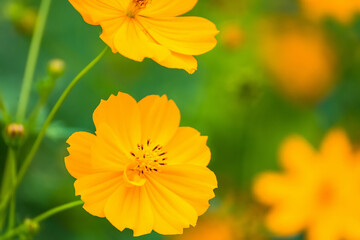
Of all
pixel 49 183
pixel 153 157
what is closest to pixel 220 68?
pixel 49 183

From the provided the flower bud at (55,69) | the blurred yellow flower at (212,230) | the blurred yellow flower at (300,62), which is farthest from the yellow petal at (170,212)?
the blurred yellow flower at (300,62)

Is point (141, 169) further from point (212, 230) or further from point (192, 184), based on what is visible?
point (212, 230)

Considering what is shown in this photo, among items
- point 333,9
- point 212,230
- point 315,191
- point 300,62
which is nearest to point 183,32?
point 212,230

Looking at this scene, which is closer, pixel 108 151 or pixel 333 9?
pixel 108 151

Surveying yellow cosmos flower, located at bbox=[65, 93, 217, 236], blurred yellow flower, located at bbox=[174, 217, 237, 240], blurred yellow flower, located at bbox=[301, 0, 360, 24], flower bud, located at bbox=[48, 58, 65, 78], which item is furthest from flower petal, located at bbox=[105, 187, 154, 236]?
blurred yellow flower, located at bbox=[301, 0, 360, 24]

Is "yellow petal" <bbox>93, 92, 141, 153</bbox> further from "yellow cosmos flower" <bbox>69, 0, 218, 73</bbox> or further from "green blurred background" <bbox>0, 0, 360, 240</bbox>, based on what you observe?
"green blurred background" <bbox>0, 0, 360, 240</bbox>

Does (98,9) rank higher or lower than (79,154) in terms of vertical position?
higher
